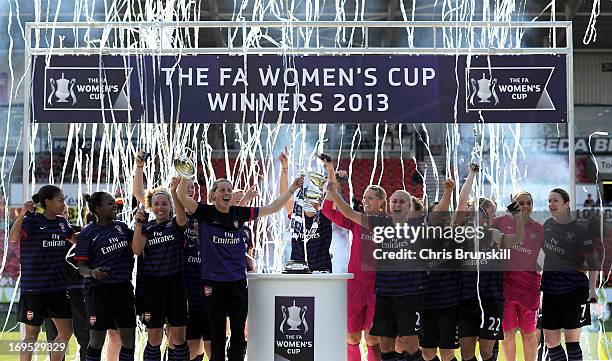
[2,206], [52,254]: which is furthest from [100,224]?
[2,206]

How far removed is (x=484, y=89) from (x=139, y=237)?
2.56 m

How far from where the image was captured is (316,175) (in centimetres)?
576

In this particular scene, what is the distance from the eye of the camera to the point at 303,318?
17.3 feet

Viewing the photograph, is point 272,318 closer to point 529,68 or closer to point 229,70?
point 229,70

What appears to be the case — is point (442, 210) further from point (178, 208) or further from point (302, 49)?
point (178, 208)

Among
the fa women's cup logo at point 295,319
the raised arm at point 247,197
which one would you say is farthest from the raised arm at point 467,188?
the raised arm at point 247,197

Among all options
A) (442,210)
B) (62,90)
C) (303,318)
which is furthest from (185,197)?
(442,210)

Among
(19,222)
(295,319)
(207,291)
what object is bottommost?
(295,319)

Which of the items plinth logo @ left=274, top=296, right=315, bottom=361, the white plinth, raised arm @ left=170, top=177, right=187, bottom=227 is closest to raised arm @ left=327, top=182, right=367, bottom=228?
the white plinth

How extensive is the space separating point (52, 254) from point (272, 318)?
174cm

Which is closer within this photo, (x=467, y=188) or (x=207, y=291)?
(x=207, y=291)

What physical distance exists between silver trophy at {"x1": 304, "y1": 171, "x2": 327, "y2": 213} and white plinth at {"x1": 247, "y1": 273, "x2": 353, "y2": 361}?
75 centimetres

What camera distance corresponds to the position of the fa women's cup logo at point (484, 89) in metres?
6.08

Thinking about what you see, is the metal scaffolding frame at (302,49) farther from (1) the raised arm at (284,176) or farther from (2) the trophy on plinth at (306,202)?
(2) the trophy on plinth at (306,202)
